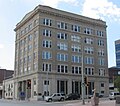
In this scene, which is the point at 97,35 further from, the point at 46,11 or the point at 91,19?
the point at 46,11

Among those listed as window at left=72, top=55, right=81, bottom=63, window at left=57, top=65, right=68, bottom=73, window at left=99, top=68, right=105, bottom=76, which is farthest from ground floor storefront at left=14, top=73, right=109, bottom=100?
window at left=72, top=55, right=81, bottom=63

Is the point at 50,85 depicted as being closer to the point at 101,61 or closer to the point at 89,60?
the point at 89,60

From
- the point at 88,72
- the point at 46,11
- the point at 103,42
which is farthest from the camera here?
the point at 103,42

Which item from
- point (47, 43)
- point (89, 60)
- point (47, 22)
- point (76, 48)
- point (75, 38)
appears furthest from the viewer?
point (89, 60)

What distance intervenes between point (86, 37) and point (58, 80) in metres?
19.3

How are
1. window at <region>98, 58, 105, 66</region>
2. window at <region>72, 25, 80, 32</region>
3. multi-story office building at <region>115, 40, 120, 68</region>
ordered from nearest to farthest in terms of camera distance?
window at <region>72, 25, 80, 32</region>, window at <region>98, 58, 105, 66</region>, multi-story office building at <region>115, 40, 120, 68</region>

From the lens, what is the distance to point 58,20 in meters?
85.1

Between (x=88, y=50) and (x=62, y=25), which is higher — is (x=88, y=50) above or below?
below

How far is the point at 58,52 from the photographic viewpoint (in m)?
83.2

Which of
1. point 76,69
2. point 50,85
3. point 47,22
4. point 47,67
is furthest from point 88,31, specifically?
point 50,85

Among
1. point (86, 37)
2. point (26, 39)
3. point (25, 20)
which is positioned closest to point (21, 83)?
point (26, 39)

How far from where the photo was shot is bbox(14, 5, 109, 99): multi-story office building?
261 feet

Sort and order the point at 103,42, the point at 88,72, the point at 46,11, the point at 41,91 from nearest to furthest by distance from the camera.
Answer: the point at 41,91 < the point at 46,11 < the point at 88,72 < the point at 103,42

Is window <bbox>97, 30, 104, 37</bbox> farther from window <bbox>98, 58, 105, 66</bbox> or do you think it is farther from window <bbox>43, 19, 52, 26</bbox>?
window <bbox>43, 19, 52, 26</bbox>
